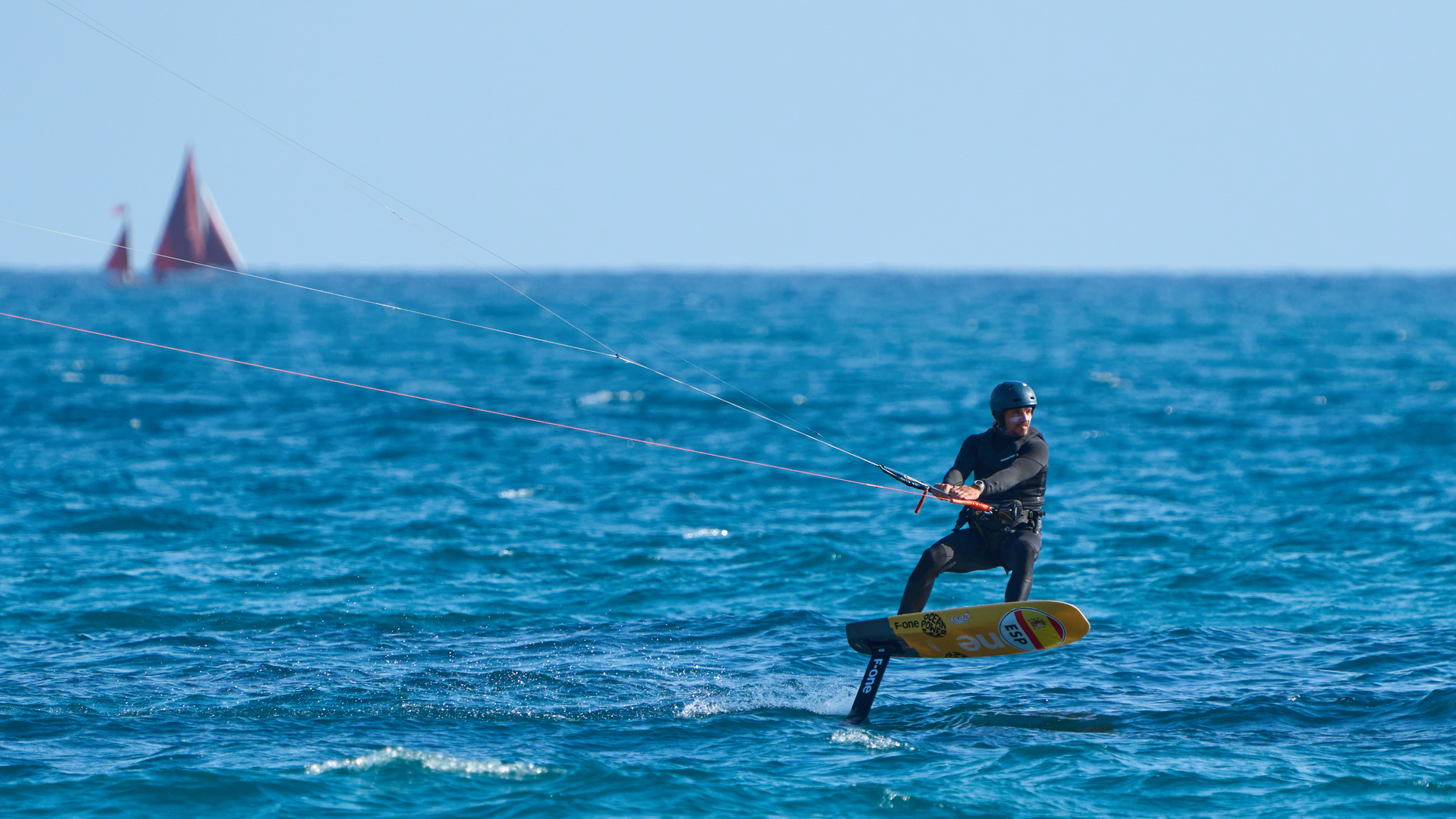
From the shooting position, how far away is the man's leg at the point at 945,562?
12.4 m

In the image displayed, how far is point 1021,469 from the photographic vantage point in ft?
40.1

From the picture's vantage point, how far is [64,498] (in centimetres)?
2434

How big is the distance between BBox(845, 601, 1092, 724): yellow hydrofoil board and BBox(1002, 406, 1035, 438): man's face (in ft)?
4.81

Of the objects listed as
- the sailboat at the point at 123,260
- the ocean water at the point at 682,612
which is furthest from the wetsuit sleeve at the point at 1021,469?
the sailboat at the point at 123,260

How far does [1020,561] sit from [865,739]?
79.0 inches

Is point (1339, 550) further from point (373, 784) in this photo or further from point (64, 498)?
point (64, 498)

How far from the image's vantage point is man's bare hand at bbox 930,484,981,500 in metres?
11.5

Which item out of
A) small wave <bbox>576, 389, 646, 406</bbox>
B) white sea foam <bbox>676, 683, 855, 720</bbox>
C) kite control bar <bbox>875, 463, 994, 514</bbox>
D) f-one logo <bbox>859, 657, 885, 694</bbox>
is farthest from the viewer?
small wave <bbox>576, 389, 646, 406</bbox>

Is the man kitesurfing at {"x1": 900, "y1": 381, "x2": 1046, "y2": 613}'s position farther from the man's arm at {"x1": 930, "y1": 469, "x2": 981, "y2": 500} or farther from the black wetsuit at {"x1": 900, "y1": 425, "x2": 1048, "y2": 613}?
the man's arm at {"x1": 930, "y1": 469, "x2": 981, "y2": 500}

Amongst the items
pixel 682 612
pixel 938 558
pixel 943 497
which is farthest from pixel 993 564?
pixel 682 612

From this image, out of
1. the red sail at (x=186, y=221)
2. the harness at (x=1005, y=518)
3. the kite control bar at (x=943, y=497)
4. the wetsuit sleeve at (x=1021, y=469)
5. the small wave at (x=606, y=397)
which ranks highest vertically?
the red sail at (x=186, y=221)

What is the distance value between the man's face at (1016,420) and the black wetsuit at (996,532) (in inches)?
2.4

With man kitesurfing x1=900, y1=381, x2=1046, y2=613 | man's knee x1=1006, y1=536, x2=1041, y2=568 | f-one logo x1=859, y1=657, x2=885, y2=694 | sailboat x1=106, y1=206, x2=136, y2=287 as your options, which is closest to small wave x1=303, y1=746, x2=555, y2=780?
f-one logo x1=859, y1=657, x2=885, y2=694

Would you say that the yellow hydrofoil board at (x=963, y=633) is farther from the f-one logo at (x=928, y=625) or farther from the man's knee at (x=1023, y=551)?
the man's knee at (x=1023, y=551)
